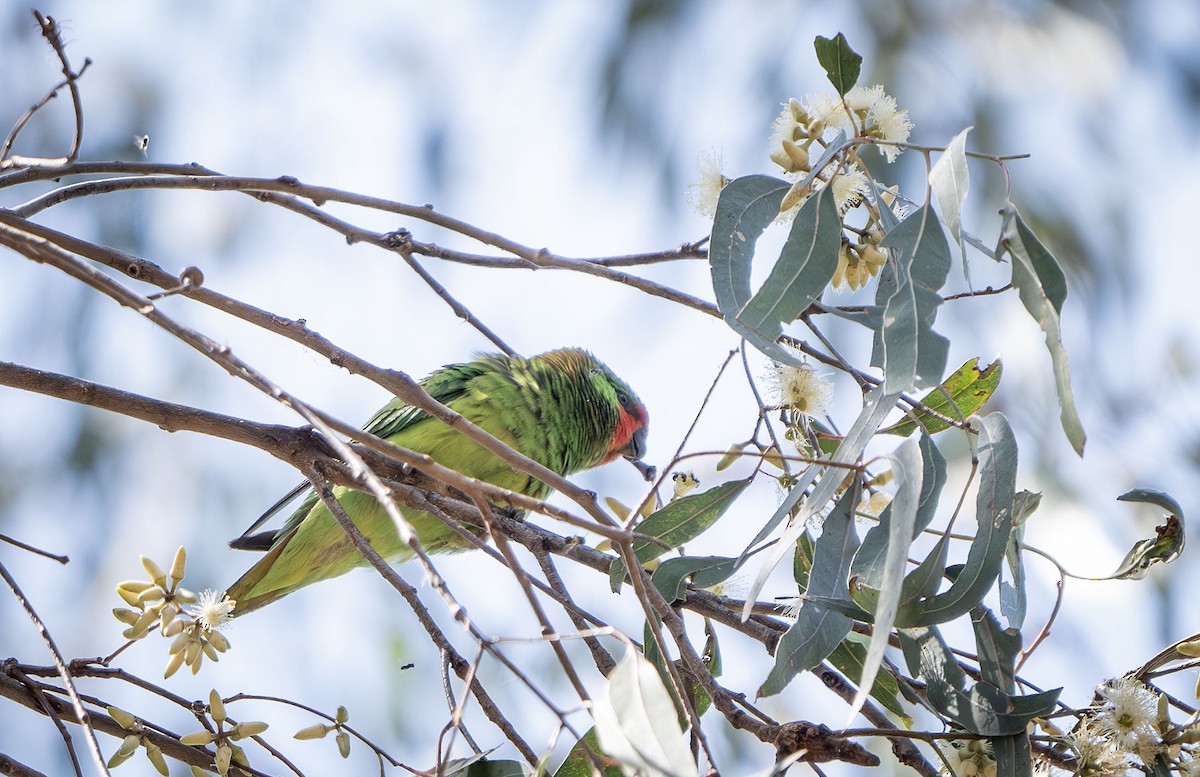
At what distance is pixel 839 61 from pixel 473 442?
175 centimetres

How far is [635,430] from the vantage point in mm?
3947

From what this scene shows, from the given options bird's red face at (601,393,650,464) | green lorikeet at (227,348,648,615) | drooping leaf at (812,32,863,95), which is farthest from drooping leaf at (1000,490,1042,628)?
bird's red face at (601,393,650,464)

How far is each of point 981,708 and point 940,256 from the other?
67cm

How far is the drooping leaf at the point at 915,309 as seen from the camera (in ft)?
4.30

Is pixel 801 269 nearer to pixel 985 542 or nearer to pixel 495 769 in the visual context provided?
pixel 985 542

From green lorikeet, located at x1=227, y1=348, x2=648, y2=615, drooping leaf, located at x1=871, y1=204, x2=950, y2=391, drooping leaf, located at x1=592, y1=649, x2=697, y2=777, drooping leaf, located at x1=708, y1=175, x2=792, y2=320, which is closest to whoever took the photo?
drooping leaf, located at x1=592, y1=649, x2=697, y2=777

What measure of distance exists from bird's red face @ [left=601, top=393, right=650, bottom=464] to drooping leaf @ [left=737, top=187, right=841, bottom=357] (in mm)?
2290

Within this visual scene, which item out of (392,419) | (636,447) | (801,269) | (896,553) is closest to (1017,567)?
(896,553)

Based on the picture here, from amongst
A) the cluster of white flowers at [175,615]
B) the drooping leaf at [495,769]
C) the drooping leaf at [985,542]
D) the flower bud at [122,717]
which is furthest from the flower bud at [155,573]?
the drooping leaf at [985,542]

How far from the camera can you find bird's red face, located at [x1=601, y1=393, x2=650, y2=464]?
12.6 ft

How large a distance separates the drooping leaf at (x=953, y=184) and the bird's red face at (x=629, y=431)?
2.43 m

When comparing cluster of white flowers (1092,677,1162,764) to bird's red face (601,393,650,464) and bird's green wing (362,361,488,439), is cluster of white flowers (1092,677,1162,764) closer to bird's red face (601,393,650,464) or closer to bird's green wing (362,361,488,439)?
bird's green wing (362,361,488,439)

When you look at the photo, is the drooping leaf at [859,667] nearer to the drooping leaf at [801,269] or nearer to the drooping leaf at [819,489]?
the drooping leaf at [819,489]

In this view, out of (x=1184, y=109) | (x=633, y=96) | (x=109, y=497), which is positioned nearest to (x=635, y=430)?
(x=633, y=96)
